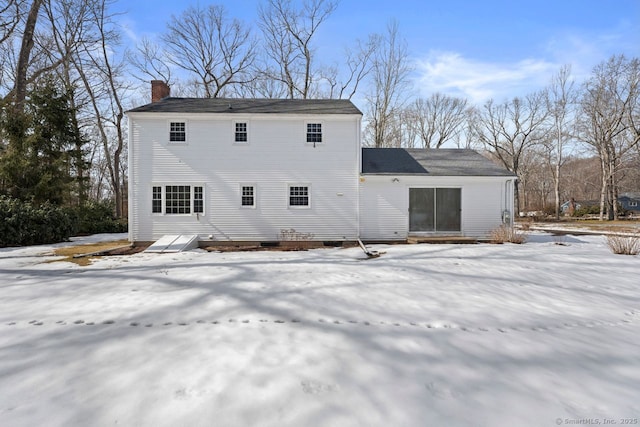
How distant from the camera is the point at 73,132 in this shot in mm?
16953

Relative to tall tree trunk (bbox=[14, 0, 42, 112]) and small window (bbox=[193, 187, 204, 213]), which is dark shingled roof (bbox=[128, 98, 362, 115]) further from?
tall tree trunk (bbox=[14, 0, 42, 112])

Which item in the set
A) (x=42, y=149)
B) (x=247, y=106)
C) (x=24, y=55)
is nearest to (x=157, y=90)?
(x=247, y=106)

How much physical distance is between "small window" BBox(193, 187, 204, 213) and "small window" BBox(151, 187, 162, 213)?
1.42 meters

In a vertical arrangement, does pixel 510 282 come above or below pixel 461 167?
below

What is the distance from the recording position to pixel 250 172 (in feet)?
44.6

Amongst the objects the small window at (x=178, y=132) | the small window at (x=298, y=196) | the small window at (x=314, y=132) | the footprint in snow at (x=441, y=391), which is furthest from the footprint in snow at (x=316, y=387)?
the small window at (x=178, y=132)

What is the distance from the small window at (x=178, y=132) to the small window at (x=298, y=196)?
500 centimetres

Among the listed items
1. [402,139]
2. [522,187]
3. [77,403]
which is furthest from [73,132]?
[522,187]

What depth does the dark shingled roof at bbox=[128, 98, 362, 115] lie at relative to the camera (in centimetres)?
1362

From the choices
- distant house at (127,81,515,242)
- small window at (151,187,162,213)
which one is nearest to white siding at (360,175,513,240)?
distant house at (127,81,515,242)

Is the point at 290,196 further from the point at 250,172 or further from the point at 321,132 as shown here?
the point at 321,132

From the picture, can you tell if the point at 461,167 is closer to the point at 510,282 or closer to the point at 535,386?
the point at 510,282

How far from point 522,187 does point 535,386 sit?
57023 millimetres

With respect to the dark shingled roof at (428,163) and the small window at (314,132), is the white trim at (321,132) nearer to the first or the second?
the small window at (314,132)
